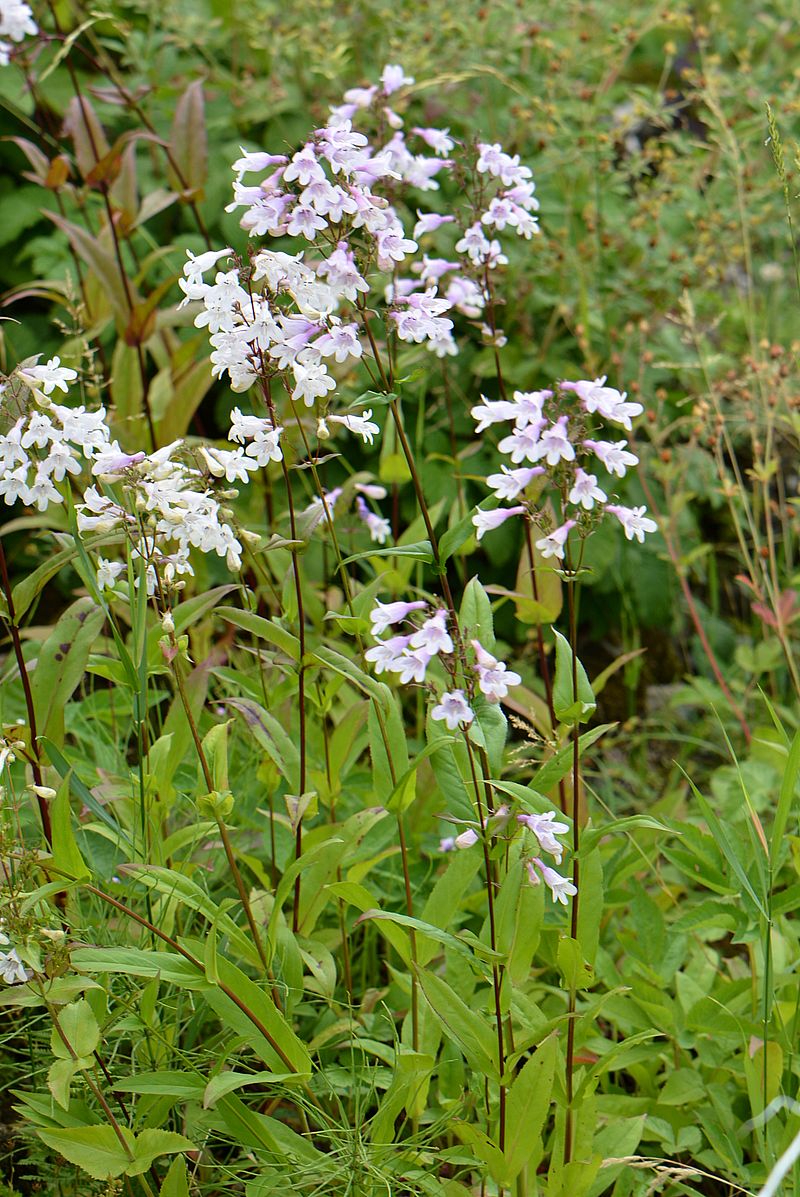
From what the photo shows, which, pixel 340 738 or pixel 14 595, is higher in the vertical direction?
pixel 14 595

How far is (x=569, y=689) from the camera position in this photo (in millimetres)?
1563

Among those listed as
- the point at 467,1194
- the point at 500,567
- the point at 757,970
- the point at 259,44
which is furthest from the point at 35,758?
the point at 259,44

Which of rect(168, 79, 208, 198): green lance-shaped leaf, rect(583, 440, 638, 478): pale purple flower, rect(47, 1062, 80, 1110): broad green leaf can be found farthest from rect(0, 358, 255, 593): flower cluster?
rect(168, 79, 208, 198): green lance-shaped leaf

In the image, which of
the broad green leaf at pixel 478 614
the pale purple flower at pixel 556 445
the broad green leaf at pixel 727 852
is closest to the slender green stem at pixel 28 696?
the broad green leaf at pixel 478 614

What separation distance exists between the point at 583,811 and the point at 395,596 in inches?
25.6

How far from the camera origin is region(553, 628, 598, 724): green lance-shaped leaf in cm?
152

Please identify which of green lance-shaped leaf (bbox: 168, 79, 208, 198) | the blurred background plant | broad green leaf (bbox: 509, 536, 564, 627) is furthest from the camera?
green lance-shaped leaf (bbox: 168, 79, 208, 198)

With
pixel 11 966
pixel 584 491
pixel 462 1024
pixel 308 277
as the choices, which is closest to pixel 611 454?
pixel 584 491

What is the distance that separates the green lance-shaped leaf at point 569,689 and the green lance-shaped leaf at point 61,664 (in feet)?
2.35

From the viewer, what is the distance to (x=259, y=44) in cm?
353

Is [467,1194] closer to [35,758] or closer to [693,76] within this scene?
[35,758]

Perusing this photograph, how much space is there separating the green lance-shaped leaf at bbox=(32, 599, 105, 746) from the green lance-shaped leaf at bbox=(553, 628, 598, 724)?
28.2 inches

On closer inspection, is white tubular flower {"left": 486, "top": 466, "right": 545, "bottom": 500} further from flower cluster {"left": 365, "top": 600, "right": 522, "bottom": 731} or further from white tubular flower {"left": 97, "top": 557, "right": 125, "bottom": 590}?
white tubular flower {"left": 97, "top": 557, "right": 125, "bottom": 590}

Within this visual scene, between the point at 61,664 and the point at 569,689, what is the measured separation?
→ 31.9 inches
